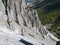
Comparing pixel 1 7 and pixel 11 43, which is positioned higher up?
pixel 1 7

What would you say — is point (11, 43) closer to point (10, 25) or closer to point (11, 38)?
point (11, 38)

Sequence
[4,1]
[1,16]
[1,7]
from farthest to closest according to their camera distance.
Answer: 1. [4,1]
2. [1,7]
3. [1,16]

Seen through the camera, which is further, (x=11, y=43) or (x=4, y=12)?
(x=4, y=12)

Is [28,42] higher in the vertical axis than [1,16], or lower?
lower

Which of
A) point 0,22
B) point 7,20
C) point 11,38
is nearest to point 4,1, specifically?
point 7,20

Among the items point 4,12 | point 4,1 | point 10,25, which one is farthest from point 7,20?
point 4,1

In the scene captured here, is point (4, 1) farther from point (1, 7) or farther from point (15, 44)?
point (15, 44)

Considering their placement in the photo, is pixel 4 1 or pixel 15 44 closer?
pixel 15 44

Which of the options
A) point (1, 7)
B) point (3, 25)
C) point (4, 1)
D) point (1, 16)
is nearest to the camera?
point (3, 25)

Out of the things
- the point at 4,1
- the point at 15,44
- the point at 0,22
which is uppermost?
the point at 4,1
